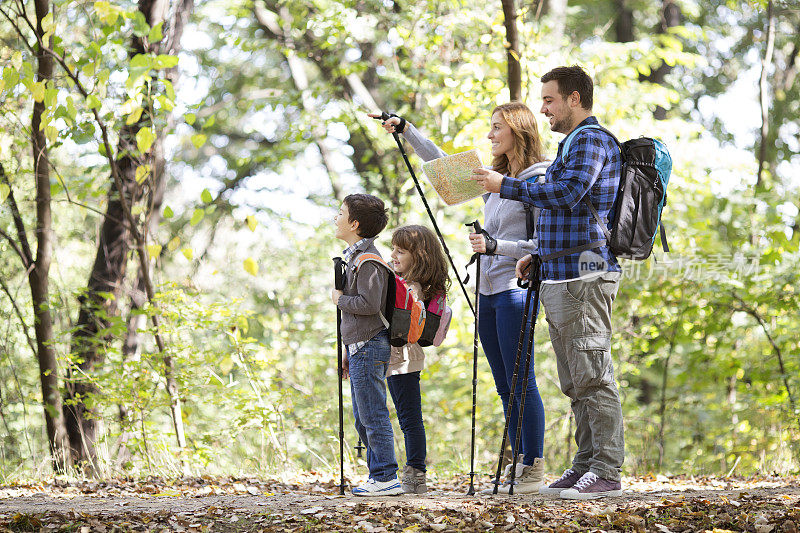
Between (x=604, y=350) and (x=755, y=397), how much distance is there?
14.3 feet

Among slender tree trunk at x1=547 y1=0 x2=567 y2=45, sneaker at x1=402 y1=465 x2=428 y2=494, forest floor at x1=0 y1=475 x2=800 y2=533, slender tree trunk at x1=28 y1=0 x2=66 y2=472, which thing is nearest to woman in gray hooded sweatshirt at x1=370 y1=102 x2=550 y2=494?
forest floor at x1=0 y1=475 x2=800 y2=533

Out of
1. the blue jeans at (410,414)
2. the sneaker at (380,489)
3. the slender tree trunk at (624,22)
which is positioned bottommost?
the sneaker at (380,489)

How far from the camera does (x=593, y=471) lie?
3.32m

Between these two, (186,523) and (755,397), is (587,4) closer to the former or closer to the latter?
(755,397)

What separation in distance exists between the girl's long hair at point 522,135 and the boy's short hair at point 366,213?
687mm

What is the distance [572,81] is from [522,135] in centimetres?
33

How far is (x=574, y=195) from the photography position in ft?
10.3

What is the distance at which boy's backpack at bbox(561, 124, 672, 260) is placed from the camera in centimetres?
322

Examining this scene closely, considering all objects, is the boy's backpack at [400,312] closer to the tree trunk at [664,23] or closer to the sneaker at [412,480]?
the sneaker at [412,480]

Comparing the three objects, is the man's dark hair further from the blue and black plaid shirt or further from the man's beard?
the blue and black plaid shirt

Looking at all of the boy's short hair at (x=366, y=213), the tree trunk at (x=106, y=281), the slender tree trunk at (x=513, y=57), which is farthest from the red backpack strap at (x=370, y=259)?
the tree trunk at (x=106, y=281)

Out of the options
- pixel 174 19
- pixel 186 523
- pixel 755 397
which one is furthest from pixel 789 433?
pixel 174 19

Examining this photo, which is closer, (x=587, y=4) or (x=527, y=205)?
(x=527, y=205)

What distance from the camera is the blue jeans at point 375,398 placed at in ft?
11.8
